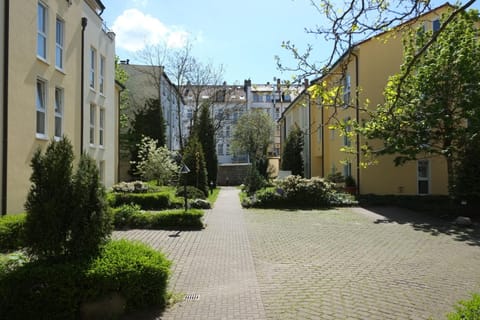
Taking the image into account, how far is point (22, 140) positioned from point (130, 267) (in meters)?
9.12

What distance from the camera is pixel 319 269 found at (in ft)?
26.5

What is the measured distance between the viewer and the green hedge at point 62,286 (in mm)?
5070

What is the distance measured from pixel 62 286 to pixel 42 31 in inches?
478

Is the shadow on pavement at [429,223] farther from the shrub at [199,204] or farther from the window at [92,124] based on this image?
the window at [92,124]

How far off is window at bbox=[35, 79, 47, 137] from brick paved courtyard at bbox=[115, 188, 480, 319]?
5.03m

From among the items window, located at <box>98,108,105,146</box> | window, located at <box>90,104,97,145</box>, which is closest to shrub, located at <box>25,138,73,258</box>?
window, located at <box>90,104,97,145</box>

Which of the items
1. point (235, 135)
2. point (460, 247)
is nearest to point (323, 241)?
point (460, 247)

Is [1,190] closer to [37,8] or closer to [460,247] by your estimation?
[37,8]

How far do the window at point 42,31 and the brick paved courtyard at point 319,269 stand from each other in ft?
23.2

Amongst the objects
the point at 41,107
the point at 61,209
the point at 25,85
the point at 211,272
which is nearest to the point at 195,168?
the point at 41,107

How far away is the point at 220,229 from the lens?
534 inches

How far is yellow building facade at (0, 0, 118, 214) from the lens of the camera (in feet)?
39.2

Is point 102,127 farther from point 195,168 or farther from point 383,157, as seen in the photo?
point 383,157

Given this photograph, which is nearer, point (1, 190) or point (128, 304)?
point (128, 304)
